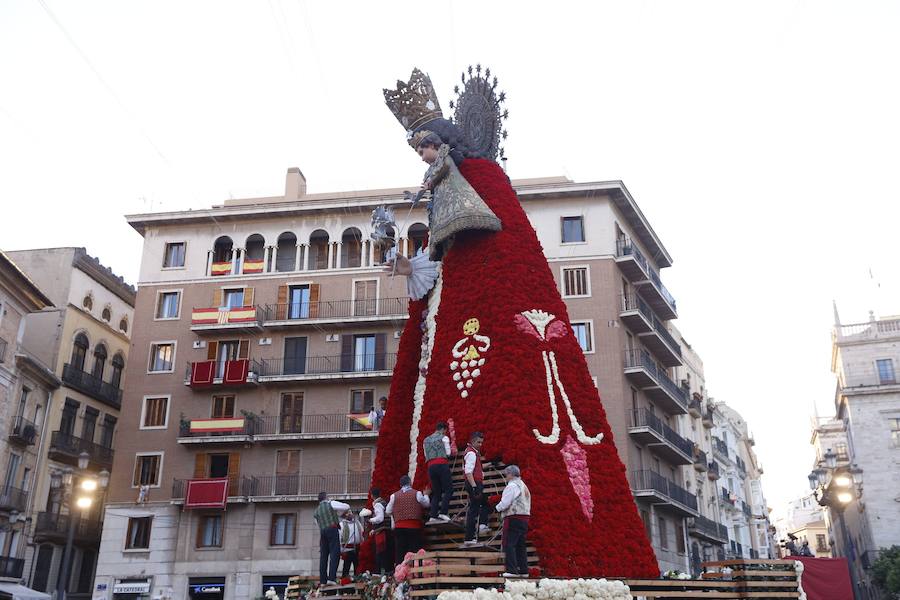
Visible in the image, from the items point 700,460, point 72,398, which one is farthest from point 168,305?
point 700,460

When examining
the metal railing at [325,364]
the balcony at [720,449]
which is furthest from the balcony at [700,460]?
the metal railing at [325,364]

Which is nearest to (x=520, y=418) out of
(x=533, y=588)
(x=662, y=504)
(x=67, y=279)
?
(x=533, y=588)

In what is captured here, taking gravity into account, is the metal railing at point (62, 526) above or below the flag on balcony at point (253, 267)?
below

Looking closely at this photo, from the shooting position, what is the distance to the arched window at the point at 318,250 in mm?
44438

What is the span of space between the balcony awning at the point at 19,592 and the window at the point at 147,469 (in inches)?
255

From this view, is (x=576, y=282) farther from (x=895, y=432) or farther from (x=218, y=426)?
(x=895, y=432)

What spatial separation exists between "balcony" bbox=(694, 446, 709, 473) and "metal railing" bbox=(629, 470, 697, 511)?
246 inches

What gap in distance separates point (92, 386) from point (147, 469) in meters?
6.48

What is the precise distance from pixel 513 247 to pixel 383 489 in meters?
5.20

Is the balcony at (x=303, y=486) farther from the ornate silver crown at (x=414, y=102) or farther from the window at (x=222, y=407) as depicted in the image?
the ornate silver crown at (x=414, y=102)

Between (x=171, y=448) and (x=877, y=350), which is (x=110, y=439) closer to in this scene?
(x=171, y=448)

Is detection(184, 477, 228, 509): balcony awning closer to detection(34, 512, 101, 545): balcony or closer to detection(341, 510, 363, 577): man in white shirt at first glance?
detection(34, 512, 101, 545): balcony

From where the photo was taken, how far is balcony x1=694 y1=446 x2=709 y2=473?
51656 mm

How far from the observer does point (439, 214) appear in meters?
16.6
